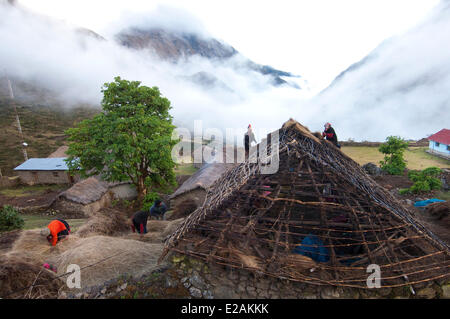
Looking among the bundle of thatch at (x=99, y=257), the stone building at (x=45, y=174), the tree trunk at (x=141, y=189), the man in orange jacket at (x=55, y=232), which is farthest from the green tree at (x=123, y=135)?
the stone building at (x=45, y=174)

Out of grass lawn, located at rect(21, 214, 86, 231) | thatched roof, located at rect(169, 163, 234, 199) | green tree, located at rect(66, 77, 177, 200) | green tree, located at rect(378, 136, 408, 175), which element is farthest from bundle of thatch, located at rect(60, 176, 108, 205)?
green tree, located at rect(378, 136, 408, 175)

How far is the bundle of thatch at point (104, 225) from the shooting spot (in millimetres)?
9630

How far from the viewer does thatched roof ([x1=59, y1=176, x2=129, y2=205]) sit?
1772 cm

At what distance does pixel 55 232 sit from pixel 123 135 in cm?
660

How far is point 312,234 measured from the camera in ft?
19.7

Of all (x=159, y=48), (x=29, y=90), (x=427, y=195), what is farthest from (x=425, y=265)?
(x=159, y=48)

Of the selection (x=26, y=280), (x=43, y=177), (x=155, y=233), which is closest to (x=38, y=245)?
(x=26, y=280)

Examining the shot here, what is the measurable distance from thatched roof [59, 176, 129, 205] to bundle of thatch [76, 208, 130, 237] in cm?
783

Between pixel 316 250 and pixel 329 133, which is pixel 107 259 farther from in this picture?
pixel 329 133

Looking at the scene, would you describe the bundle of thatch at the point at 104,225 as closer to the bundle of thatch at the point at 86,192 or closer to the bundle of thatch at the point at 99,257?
the bundle of thatch at the point at 99,257

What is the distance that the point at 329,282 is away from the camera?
17.0ft

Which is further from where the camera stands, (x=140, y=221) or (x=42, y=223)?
(x=42, y=223)
